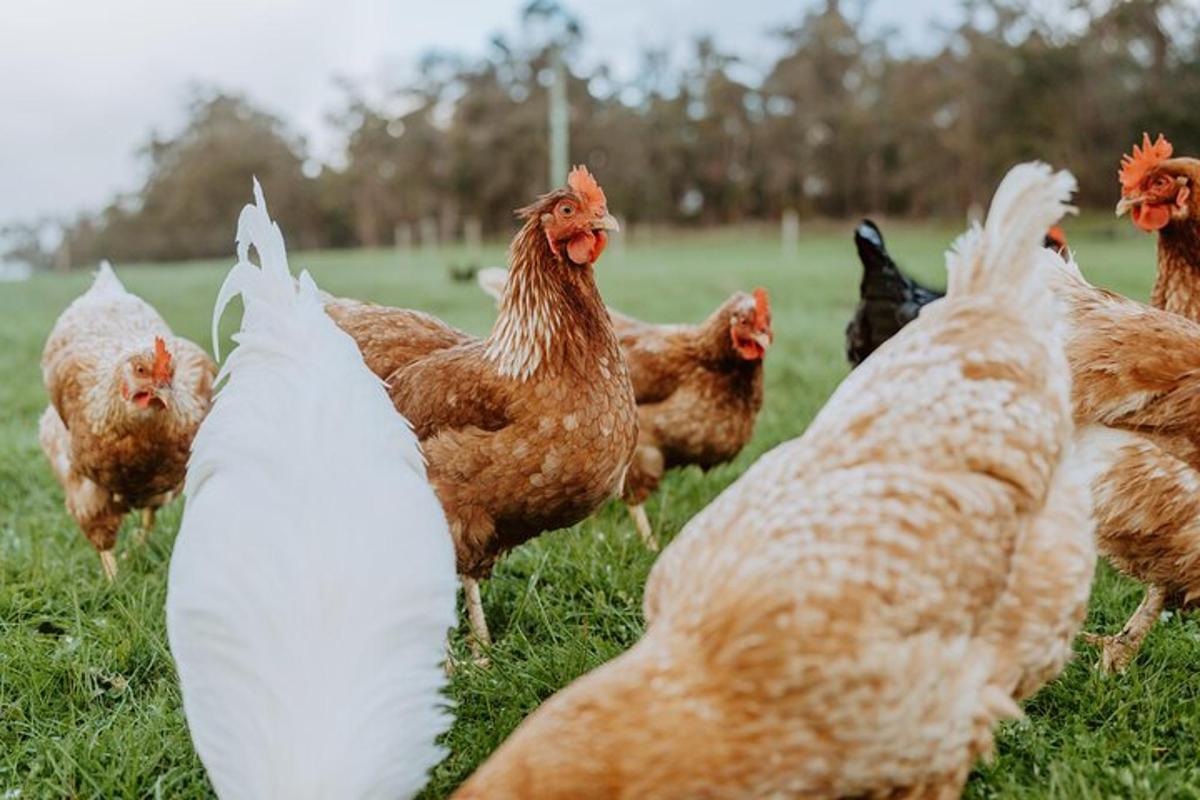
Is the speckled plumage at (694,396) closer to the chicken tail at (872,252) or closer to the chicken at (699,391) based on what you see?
the chicken at (699,391)

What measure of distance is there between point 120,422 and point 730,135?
47.8 metres

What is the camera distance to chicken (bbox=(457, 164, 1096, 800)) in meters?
1.91

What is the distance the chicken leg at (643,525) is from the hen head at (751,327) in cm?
98

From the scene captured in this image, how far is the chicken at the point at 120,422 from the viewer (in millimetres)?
4191

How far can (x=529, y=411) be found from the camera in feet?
11.2

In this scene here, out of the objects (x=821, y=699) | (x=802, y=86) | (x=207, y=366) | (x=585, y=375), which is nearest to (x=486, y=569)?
(x=585, y=375)

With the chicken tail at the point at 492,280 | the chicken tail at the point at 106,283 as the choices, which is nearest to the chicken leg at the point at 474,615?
the chicken tail at the point at 492,280

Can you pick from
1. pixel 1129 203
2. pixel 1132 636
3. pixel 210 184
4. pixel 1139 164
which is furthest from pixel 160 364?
pixel 210 184

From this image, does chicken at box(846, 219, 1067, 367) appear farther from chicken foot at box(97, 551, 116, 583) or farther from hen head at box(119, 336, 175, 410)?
chicken foot at box(97, 551, 116, 583)

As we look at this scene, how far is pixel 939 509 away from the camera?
2086mm

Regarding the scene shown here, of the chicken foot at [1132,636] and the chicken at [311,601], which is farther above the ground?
the chicken at [311,601]

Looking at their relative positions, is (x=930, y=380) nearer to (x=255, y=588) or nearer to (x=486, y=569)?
(x=255, y=588)

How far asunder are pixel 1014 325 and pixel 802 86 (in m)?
48.9

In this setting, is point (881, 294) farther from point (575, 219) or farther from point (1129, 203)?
point (575, 219)
